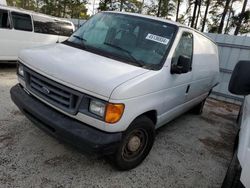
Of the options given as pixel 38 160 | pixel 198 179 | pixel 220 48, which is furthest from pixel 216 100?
pixel 38 160

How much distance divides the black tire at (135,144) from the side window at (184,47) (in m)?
1.06

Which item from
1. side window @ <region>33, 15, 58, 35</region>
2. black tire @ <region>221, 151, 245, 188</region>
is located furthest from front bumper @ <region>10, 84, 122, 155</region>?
side window @ <region>33, 15, 58, 35</region>

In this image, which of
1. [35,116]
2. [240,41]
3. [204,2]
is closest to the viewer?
[35,116]

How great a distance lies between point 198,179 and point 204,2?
27840 millimetres

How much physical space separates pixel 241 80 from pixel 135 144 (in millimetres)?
1526

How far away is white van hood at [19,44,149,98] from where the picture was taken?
2.50m

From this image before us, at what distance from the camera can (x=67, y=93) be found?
104 inches

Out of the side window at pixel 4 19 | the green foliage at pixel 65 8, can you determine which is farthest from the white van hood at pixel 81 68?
the green foliage at pixel 65 8

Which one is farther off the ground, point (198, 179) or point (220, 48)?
point (220, 48)

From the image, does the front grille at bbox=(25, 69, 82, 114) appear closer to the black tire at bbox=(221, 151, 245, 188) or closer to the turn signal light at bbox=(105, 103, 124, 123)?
the turn signal light at bbox=(105, 103, 124, 123)

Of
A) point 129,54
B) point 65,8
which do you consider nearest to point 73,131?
point 129,54

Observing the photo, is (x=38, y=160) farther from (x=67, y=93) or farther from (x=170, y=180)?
(x=170, y=180)

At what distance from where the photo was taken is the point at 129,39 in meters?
3.44

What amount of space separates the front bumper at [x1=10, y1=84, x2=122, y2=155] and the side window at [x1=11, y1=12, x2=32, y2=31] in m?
5.02
